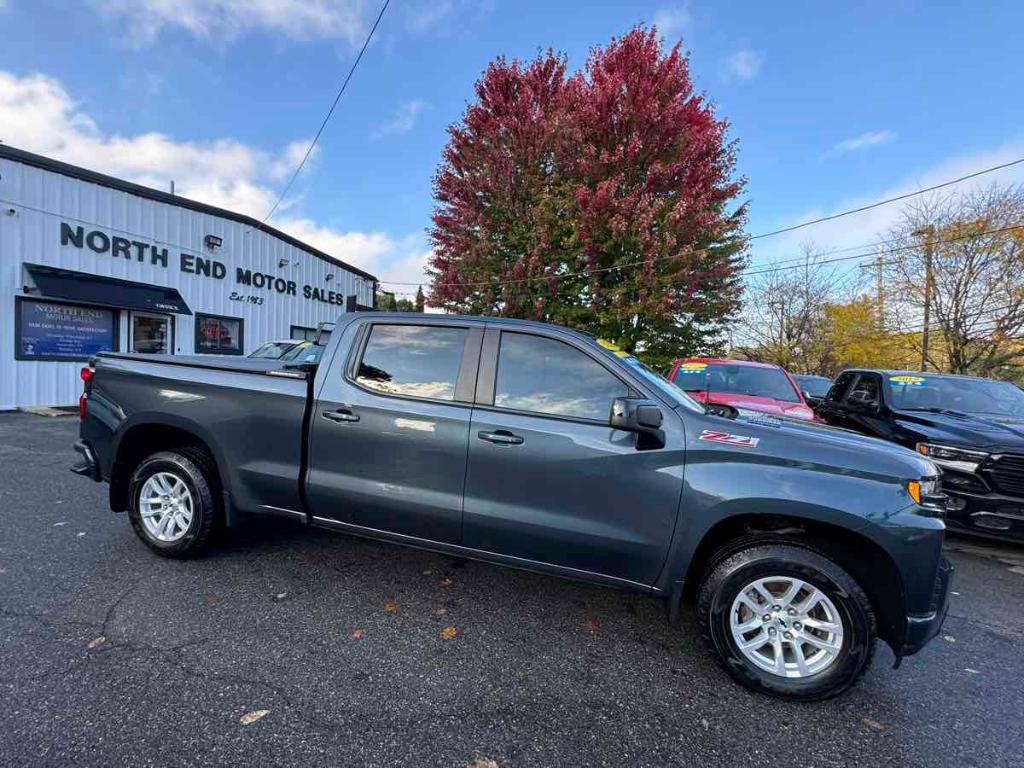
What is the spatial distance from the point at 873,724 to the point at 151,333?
54.0 feet

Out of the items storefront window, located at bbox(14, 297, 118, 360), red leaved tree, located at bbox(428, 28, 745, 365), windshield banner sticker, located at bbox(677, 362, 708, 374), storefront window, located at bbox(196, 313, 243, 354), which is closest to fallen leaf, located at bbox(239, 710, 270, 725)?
windshield banner sticker, located at bbox(677, 362, 708, 374)

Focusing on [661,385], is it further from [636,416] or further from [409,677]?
[409,677]

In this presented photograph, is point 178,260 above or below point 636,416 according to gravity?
above

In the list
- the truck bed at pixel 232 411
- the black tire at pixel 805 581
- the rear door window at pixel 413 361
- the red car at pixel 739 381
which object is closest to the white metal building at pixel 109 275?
the red car at pixel 739 381

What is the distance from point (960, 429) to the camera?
4.56m

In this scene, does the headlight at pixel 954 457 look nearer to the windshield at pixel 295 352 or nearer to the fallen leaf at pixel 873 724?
the fallen leaf at pixel 873 724

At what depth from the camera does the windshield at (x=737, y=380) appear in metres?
6.47

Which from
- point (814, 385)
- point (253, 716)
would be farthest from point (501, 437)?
point (814, 385)

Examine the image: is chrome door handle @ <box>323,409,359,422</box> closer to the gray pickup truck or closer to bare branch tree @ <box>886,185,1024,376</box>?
the gray pickup truck

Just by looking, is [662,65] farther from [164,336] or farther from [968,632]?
[164,336]

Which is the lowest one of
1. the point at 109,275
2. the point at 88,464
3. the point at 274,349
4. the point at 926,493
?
the point at 88,464

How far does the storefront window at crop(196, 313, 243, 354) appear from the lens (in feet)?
47.8

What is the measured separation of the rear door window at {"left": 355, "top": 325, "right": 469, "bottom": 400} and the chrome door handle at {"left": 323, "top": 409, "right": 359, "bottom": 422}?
21 cm

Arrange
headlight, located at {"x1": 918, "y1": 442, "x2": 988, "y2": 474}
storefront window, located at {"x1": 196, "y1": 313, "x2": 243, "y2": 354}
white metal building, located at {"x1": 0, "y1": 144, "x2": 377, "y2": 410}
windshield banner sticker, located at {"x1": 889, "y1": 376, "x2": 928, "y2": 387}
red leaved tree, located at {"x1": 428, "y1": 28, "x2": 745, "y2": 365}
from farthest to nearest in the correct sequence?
storefront window, located at {"x1": 196, "y1": 313, "x2": 243, "y2": 354} → red leaved tree, located at {"x1": 428, "y1": 28, "x2": 745, "y2": 365} → white metal building, located at {"x1": 0, "y1": 144, "x2": 377, "y2": 410} → windshield banner sticker, located at {"x1": 889, "y1": 376, "x2": 928, "y2": 387} → headlight, located at {"x1": 918, "y1": 442, "x2": 988, "y2": 474}
